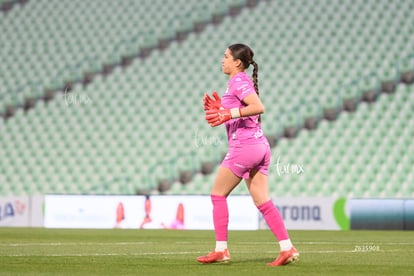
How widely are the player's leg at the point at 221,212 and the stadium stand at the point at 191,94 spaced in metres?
12.6

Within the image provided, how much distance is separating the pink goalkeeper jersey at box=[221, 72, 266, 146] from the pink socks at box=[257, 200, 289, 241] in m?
0.55

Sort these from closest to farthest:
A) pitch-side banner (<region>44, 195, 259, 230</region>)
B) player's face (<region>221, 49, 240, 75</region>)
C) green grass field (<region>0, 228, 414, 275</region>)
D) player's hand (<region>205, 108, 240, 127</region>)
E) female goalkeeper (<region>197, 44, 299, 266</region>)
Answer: green grass field (<region>0, 228, 414, 275</region>)
player's hand (<region>205, 108, 240, 127</region>)
female goalkeeper (<region>197, 44, 299, 266</region>)
player's face (<region>221, 49, 240, 75</region>)
pitch-side banner (<region>44, 195, 259, 230</region>)

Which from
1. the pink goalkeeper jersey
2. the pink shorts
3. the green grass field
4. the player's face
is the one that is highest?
the player's face

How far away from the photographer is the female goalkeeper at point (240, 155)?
25.4 ft

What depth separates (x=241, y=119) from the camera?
790 centimetres

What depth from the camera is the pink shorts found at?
7754 millimetres

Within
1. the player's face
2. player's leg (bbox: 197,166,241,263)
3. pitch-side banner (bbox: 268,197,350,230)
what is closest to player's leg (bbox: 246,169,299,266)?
player's leg (bbox: 197,166,241,263)

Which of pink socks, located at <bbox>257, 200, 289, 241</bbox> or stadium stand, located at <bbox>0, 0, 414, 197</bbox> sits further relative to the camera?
stadium stand, located at <bbox>0, 0, 414, 197</bbox>

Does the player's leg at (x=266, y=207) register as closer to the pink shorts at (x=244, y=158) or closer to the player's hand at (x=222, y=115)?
the pink shorts at (x=244, y=158)

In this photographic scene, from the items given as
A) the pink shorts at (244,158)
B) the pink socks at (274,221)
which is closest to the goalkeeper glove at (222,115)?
the pink shorts at (244,158)

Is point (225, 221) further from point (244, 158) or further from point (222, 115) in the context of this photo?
point (222, 115)

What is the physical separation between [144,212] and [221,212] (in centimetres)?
1091

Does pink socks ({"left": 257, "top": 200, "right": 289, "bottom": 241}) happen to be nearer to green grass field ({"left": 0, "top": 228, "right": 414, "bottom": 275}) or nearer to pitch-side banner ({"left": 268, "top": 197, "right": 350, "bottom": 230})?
green grass field ({"left": 0, "top": 228, "right": 414, "bottom": 275})

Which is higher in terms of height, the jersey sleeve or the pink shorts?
the jersey sleeve
